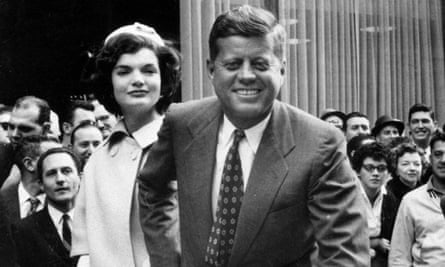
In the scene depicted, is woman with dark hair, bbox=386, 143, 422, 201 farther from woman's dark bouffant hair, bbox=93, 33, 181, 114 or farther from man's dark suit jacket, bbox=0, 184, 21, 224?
woman's dark bouffant hair, bbox=93, 33, 181, 114

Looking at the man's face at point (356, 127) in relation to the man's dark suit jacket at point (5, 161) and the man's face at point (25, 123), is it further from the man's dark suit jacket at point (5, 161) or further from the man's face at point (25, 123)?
the man's dark suit jacket at point (5, 161)

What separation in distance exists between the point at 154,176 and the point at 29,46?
12.6 feet

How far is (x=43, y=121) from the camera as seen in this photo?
12.8 feet

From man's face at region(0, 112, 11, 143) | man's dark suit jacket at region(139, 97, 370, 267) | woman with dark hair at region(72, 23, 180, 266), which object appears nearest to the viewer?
man's dark suit jacket at region(139, 97, 370, 267)

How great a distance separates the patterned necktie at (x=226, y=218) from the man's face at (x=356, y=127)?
3.77 metres

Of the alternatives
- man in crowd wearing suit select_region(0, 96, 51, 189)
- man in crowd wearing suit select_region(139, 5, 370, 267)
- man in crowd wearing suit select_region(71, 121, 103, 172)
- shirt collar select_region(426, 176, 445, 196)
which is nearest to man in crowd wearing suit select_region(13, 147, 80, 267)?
man in crowd wearing suit select_region(0, 96, 51, 189)

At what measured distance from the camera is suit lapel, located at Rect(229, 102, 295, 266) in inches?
68.4

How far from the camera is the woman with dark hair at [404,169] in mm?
4797

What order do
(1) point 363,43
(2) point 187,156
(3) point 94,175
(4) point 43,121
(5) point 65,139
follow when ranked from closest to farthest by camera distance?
(2) point 187,156
(3) point 94,175
(4) point 43,121
(5) point 65,139
(1) point 363,43

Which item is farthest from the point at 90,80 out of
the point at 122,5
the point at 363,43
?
the point at 363,43

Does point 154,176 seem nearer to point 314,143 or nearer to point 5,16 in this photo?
point 314,143

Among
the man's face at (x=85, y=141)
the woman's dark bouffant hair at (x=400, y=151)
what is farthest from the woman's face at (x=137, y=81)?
the woman's dark bouffant hair at (x=400, y=151)

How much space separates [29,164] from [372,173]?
220cm

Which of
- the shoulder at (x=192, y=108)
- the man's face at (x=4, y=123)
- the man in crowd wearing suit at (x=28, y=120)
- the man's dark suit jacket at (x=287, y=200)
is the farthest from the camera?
the man's face at (x=4, y=123)
